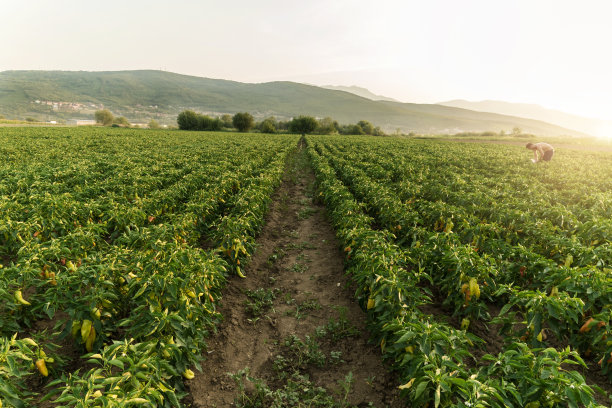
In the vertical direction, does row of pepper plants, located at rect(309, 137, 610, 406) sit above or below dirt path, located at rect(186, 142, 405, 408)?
above

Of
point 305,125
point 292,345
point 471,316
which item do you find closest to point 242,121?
point 305,125

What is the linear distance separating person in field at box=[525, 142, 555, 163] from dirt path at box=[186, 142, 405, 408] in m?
20.7

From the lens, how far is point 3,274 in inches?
158

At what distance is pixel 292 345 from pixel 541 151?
2504cm

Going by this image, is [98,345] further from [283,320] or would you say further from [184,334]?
[283,320]

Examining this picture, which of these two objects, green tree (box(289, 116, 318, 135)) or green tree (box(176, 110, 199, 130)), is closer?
green tree (box(176, 110, 199, 130))

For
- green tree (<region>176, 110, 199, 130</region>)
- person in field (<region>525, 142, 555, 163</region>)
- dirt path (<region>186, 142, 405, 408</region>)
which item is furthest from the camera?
green tree (<region>176, 110, 199, 130</region>)

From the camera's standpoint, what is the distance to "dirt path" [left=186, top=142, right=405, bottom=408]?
395 centimetres

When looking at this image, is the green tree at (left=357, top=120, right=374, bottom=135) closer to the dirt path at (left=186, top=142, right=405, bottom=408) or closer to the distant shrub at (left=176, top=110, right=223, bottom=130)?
the distant shrub at (left=176, top=110, right=223, bottom=130)

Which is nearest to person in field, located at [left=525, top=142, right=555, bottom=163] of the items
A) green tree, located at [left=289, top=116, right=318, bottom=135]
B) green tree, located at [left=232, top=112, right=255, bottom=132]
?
green tree, located at [left=289, top=116, right=318, bottom=135]

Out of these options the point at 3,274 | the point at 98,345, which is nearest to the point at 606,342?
the point at 98,345

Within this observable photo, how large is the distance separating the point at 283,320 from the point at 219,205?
5.88 metres

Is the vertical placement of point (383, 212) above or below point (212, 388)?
above

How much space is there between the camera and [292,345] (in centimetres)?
491
